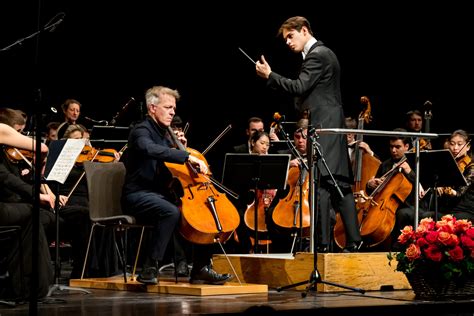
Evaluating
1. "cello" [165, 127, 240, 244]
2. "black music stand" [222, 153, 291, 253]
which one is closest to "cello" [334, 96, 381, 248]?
"black music stand" [222, 153, 291, 253]

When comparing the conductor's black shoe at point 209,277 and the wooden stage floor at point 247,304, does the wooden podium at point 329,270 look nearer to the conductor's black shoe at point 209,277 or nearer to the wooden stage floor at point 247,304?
the wooden stage floor at point 247,304

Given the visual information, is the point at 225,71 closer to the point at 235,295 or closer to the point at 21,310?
the point at 235,295

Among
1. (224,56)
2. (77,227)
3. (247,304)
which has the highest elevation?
(224,56)

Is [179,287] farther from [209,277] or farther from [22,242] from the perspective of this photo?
[22,242]

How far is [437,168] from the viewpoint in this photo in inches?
221

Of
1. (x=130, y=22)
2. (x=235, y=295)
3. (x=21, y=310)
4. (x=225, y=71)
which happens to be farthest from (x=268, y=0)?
(x=21, y=310)

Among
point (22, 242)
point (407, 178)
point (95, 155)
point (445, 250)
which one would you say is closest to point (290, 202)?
point (407, 178)

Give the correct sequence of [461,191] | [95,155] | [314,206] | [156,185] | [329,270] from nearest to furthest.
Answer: [314,206] → [329,270] → [156,185] → [95,155] → [461,191]

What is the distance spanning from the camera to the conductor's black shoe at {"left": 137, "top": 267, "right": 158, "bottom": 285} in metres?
5.26

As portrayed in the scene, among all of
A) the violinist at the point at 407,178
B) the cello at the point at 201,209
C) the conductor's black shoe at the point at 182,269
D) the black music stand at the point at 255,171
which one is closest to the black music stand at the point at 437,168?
the violinist at the point at 407,178

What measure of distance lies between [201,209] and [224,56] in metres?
4.17

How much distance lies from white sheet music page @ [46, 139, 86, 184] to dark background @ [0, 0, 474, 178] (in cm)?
353

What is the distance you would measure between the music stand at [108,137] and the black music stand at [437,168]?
265cm

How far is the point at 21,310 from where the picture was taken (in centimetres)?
→ 425
